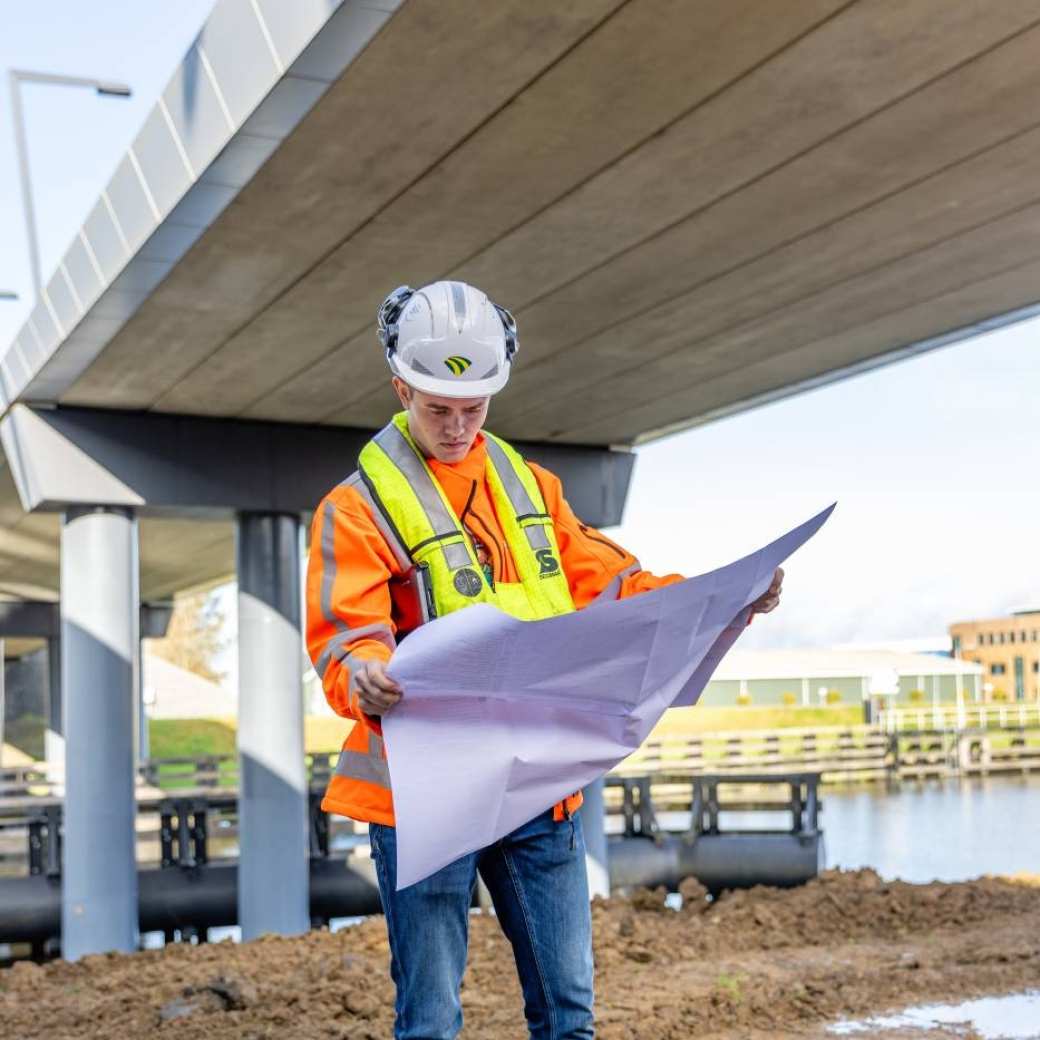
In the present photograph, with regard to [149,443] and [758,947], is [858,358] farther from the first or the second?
[149,443]

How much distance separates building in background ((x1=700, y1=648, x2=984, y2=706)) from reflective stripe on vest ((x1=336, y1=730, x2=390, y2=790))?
66696mm

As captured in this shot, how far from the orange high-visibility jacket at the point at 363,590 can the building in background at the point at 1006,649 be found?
77418mm

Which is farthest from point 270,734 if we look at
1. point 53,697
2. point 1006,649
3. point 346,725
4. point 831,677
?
point 1006,649

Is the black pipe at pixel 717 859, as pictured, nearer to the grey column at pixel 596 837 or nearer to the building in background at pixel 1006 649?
the grey column at pixel 596 837

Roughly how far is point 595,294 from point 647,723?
6.20 m

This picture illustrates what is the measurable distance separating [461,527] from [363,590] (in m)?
0.29

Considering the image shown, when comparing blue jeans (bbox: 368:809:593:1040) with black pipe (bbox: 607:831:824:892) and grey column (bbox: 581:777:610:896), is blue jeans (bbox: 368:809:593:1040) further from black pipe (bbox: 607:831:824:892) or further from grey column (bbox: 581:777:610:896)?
black pipe (bbox: 607:831:824:892)

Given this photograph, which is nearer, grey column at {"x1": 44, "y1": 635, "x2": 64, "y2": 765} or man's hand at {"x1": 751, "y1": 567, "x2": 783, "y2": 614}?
man's hand at {"x1": 751, "y1": 567, "x2": 783, "y2": 614}

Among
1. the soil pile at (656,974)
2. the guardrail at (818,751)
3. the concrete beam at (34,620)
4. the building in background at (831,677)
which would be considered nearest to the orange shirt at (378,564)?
the soil pile at (656,974)

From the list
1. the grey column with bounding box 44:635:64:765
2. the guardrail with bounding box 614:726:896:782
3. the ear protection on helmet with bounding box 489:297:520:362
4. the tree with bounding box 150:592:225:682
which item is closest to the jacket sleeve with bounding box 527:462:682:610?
the ear protection on helmet with bounding box 489:297:520:362

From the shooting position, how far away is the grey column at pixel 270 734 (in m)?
12.2

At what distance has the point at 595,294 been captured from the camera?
893 centimetres

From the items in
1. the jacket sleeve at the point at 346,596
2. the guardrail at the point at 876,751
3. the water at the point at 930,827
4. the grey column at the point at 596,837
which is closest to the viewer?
the jacket sleeve at the point at 346,596

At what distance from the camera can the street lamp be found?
1041cm
